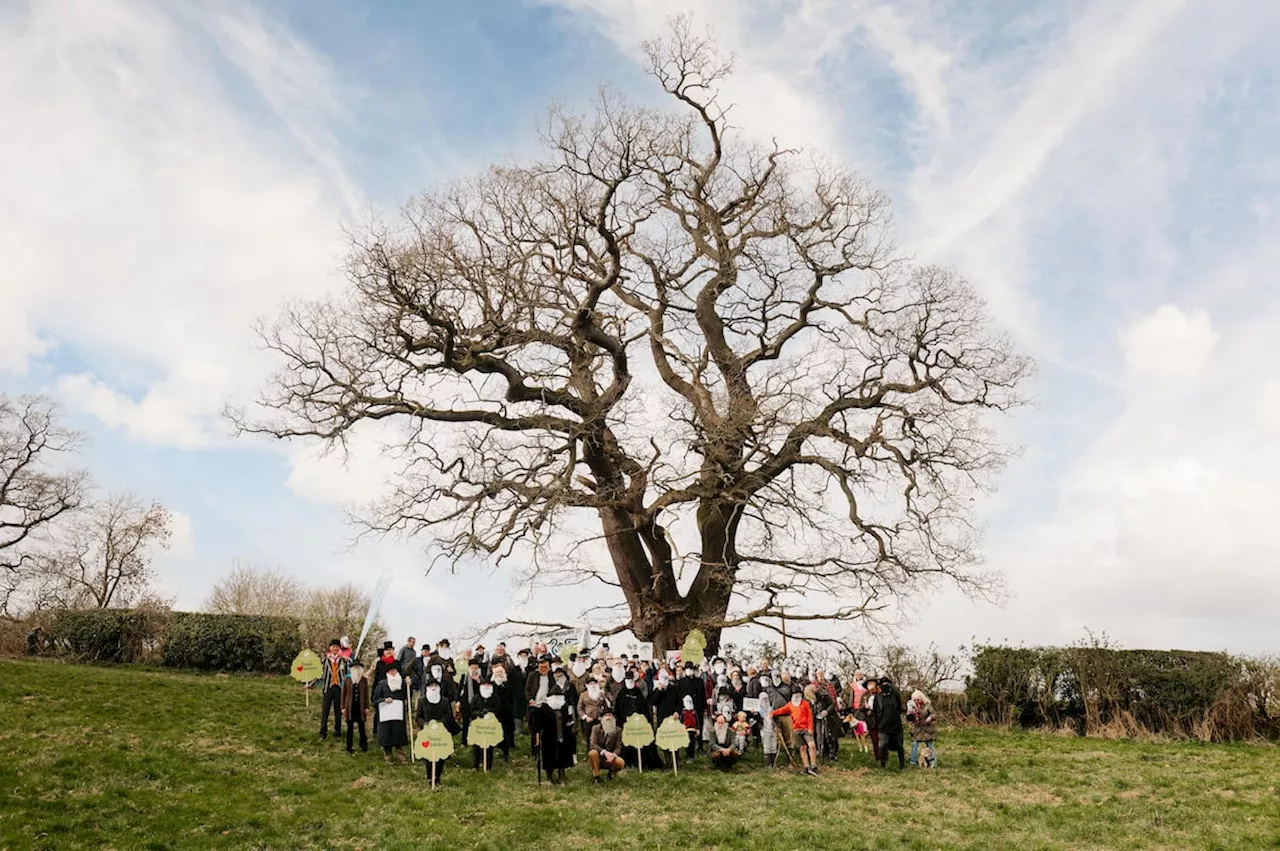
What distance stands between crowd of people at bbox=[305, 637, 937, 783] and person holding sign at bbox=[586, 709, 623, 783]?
0.02 meters

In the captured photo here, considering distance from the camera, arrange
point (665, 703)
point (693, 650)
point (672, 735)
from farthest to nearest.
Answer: point (693, 650) → point (665, 703) → point (672, 735)

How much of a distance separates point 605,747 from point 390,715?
350cm

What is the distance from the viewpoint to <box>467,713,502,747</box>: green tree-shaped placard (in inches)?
596

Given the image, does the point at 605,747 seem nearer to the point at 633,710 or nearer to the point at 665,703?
the point at 633,710

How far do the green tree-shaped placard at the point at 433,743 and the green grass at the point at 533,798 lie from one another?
1.68 ft

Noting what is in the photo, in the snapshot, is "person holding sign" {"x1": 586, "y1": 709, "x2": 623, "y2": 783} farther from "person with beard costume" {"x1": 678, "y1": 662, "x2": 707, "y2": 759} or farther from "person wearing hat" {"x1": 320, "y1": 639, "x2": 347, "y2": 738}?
"person wearing hat" {"x1": 320, "y1": 639, "x2": 347, "y2": 738}

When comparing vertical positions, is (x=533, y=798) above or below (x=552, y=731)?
below

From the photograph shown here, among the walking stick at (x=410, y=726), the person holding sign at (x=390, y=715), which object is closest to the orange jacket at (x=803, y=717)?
the walking stick at (x=410, y=726)

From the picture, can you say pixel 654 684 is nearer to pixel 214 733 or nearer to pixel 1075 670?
pixel 214 733

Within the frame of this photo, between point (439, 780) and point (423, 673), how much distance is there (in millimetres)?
3645

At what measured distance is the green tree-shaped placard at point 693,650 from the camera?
21656 mm

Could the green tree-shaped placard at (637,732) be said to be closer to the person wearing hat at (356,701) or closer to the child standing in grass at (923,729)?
the person wearing hat at (356,701)

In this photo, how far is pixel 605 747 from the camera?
16.1 m

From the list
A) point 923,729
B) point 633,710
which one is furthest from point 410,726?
point 923,729
